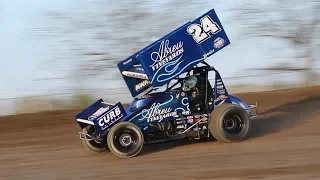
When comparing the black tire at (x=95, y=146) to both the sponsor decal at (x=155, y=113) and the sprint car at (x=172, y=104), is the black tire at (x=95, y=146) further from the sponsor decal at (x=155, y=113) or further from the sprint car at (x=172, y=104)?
the sponsor decal at (x=155, y=113)

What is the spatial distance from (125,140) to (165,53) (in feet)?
5.91

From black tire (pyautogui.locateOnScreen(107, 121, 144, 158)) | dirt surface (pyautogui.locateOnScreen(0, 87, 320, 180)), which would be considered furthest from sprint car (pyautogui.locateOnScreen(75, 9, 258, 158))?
dirt surface (pyautogui.locateOnScreen(0, 87, 320, 180))

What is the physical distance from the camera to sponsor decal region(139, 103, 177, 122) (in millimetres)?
11516

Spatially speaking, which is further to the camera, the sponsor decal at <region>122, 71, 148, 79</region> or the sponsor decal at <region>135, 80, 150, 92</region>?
the sponsor decal at <region>135, 80, 150, 92</region>

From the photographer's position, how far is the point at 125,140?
1127 centimetres

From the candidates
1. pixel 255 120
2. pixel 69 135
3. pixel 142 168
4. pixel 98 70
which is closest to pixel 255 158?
pixel 142 168

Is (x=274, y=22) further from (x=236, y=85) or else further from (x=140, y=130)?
(x=140, y=130)

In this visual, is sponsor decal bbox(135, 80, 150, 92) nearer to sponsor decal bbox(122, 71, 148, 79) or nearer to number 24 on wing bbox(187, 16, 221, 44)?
sponsor decal bbox(122, 71, 148, 79)

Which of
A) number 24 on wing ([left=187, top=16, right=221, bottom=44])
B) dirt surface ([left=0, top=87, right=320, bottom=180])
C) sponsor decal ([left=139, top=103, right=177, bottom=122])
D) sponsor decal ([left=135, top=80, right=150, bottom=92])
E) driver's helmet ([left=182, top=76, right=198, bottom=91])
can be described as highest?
number 24 on wing ([left=187, top=16, right=221, bottom=44])

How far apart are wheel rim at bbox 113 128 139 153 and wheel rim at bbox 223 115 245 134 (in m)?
1.80

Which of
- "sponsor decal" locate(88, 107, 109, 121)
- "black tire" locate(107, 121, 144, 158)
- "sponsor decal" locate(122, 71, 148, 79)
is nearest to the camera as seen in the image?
"black tire" locate(107, 121, 144, 158)

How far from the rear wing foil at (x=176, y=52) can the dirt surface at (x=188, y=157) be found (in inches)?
55.7

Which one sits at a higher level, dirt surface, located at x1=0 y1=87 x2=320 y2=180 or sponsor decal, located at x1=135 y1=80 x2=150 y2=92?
sponsor decal, located at x1=135 y1=80 x2=150 y2=92

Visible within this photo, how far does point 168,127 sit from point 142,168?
1493mm
